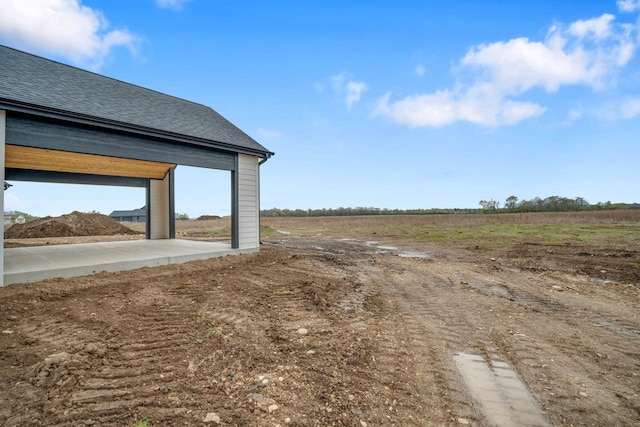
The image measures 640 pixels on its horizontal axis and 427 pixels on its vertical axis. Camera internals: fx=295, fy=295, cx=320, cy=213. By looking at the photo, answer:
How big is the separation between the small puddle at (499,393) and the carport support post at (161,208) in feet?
39.5

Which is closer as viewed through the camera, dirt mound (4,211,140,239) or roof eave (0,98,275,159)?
roof eave (0,98,275,159)

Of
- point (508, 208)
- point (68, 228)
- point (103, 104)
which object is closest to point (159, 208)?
point (103, 104)

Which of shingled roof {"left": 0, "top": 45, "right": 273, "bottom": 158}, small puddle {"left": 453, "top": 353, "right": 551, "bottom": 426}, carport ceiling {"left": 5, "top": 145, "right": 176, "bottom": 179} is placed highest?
shingled roof {"left": 0, "top": 45, "right": 273, "bottom": 158}

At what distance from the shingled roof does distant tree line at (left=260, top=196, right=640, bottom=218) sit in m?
42.6

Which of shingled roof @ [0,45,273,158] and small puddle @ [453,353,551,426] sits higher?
shingled roof @ [0,45,273,158]

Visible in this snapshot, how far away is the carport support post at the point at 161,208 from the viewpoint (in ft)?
40.0

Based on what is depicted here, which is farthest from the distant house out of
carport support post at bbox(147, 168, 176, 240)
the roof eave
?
the roof eave

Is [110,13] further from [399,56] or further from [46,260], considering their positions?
[399,56]

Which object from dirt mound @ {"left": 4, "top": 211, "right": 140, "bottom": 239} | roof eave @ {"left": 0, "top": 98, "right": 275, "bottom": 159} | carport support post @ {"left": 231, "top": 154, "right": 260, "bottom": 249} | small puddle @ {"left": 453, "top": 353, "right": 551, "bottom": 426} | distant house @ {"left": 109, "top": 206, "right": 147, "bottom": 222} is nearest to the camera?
small puddle @ {"left": 453, "top": 353, "right": 551, "bottom": 426}

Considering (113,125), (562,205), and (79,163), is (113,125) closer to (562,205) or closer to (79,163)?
(79,163)

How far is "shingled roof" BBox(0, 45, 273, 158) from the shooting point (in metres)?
5.61

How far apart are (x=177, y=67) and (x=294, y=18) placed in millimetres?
6624

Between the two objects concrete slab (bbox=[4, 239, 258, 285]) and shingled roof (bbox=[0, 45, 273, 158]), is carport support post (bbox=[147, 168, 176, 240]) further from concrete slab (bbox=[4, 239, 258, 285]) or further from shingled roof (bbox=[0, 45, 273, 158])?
concrete slab (bbox=[4, 239, 258, 285])

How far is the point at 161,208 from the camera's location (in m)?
12.5
